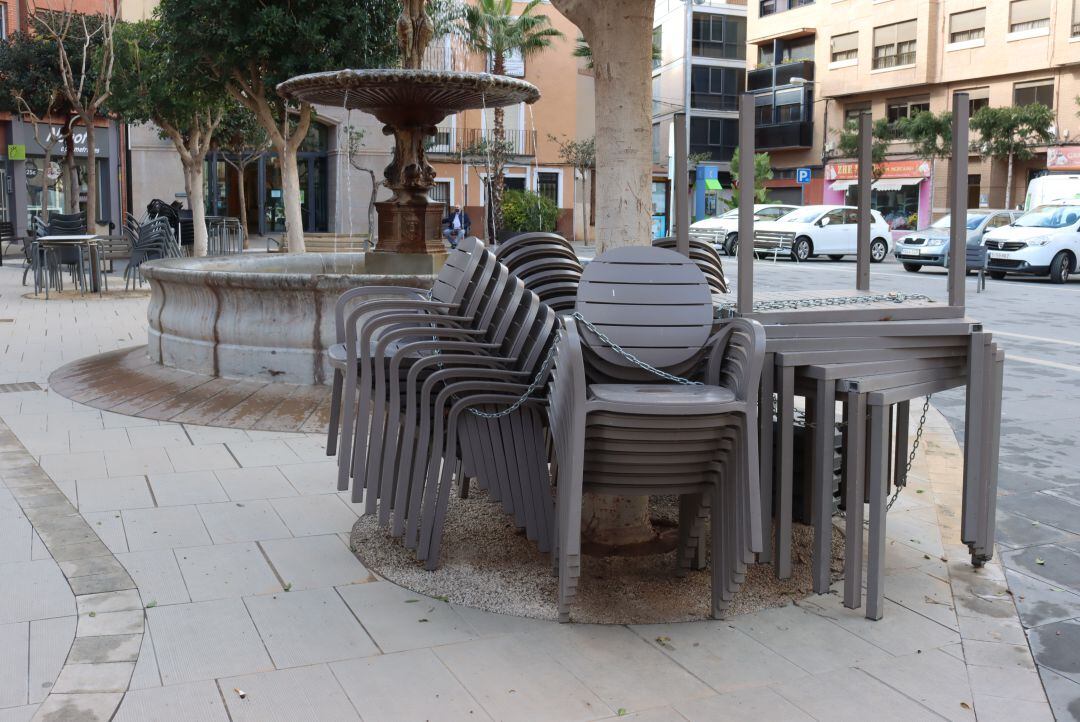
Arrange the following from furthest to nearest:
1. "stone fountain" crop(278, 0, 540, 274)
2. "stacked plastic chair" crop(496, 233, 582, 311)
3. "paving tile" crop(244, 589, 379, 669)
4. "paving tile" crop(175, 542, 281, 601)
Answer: "stone fountain" crop(278, 0, 540, 274)
"stacked plastic chair" crop(496, 233, 582, 311)
"paving tile" crop(175, 542, 281, 601)
"paving tile" crop(244, 589, 379, 669)

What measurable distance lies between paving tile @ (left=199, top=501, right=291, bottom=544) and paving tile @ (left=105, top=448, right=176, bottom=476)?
79 cm

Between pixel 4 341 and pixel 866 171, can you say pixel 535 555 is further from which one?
pixel 4 341

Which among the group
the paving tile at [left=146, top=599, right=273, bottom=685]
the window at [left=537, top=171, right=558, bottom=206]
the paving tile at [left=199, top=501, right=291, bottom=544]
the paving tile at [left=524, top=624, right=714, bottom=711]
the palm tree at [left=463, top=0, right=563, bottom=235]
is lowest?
the paving tile at [left=524, top=624, right=714, bottom=711]

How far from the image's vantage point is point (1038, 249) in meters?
21.6

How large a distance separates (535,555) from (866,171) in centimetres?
216

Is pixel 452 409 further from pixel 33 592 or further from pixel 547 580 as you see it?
pixel 33 592

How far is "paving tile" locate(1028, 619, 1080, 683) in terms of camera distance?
11.3 ft

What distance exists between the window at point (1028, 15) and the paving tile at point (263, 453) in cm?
4374

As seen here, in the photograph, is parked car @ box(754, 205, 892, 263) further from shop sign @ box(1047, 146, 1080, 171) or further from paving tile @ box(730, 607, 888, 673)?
paving tile @ box(730, 607, 888, 673)

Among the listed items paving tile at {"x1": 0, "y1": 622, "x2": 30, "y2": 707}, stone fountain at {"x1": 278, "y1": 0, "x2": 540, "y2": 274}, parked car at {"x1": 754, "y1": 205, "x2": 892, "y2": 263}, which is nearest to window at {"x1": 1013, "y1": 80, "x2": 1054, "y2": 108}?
parked car at {"x1": 754, "y1": 205, "x2": 892, "y2": 263}

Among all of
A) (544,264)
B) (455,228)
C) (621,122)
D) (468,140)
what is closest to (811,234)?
(455,228)

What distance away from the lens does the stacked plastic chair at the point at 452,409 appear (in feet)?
13.1

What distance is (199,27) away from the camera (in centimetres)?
1636

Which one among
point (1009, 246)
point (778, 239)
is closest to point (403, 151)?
point (1009, 246)
